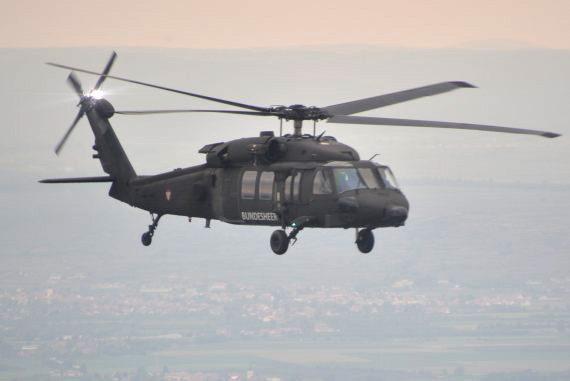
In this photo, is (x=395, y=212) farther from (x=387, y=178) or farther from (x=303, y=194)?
(x=303, y=194)

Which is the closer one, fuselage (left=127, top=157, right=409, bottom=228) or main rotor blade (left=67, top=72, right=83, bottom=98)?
fuselage (left=127, top=157, right=409, bottom=228)

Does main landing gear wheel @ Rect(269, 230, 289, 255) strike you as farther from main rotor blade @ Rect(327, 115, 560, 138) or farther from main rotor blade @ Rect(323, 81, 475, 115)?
main rotor blade @ Rect(323, 81, 475, 115)

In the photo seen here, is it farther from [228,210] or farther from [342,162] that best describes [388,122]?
[228,210]

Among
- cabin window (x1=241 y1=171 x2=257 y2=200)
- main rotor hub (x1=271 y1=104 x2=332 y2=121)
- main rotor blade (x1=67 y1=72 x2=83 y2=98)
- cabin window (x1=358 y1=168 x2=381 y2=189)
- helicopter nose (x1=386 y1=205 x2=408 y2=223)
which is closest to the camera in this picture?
helicopter nose (x1=386 y1=205 x2=408 y2=223)

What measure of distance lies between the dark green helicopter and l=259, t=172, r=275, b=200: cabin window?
3cm

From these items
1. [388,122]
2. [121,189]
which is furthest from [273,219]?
[121,189]

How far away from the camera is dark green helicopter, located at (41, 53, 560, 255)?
4894 centimetres

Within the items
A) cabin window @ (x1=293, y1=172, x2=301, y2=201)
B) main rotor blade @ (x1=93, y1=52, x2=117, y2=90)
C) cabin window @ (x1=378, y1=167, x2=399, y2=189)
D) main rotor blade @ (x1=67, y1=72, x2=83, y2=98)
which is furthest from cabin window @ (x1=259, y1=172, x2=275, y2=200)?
main rotor blade @ (x1=67, y1=72, x2=83, y2=98)

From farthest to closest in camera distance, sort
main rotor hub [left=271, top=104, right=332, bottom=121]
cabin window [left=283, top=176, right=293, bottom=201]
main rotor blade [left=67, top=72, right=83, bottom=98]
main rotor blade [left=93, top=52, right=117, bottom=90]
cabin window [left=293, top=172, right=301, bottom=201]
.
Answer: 1. main rotor blade [left=67, top=72, right=83, bottom=98]
2. main rotor blade [left=93, top=52, right=117, bottom=90]
3. main rotor hub [left=271, top=104, right=332, bottom=121]
4. cabin window [left=283, top=176, right=293, bottom=201]
5. cabin window [left=293, top=172, right=301, bottom=201]

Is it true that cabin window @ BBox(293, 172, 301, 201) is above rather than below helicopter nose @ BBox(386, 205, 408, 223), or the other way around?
above

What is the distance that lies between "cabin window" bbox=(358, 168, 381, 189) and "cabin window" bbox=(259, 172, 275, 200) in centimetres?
309

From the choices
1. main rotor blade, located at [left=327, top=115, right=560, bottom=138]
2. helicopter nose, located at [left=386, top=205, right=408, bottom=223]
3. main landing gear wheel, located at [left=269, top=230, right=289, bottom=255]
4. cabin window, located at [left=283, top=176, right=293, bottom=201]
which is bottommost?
main landing gear wheel, located at [left=269, top=230, right=289, bottom=255]

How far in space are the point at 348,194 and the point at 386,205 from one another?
129 centimetres

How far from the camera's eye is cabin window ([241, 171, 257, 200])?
169 ft
